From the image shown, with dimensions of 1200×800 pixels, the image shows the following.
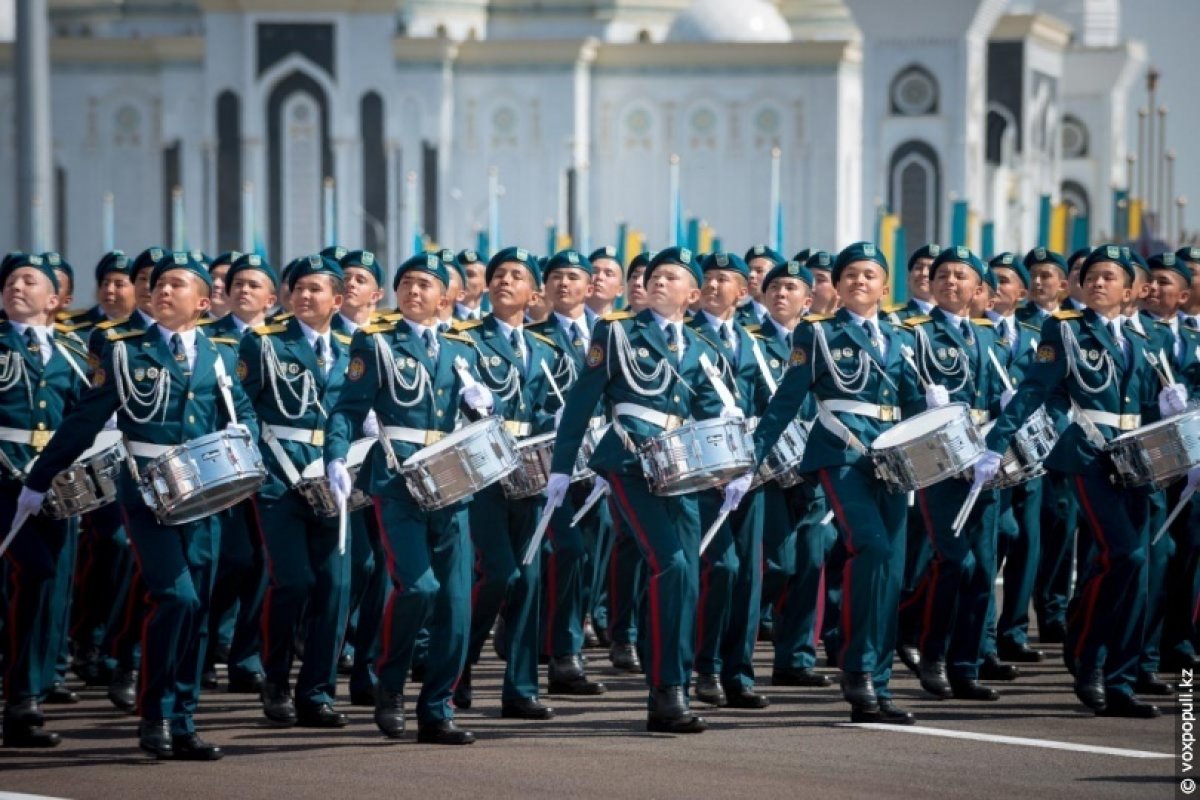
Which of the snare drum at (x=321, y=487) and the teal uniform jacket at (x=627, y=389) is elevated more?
the teal uniform jacket at (x=627, y=389)

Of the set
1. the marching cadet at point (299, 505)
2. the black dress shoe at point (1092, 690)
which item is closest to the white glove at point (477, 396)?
the marching cadet at point (299, 505)

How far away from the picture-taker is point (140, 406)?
1041 cm

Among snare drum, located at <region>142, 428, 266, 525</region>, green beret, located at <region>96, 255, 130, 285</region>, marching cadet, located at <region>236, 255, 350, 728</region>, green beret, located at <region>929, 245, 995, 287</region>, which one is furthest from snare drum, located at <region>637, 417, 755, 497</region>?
green beret, located at <region>96, 255, 130, 285</region>

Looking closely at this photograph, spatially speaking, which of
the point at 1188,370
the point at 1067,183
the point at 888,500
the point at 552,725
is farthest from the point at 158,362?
the point at 1067,183

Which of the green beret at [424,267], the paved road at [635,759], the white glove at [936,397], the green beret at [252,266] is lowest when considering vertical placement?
the paved road at [635,759]

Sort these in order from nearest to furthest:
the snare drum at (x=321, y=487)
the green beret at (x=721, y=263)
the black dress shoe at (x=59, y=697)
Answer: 1. the snare drum at (x=321, y=487)
2. the black dress shoe at (x=59, y=697)
3. the green beret at (x=721, y=263)

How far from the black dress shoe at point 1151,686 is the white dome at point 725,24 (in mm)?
51135

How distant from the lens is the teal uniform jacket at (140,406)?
1034 centimetres

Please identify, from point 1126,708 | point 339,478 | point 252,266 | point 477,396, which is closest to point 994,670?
point 1126,708

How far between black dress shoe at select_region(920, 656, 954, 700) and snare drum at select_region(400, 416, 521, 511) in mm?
2366

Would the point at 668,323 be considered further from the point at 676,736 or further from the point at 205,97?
the point at 205,97

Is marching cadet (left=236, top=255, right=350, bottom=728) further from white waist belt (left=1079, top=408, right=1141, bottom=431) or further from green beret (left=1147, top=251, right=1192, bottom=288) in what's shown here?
green beret (left=1147, top=251, right=1192, bottom=288)

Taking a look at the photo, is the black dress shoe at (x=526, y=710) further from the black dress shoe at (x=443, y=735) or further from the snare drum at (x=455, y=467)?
the snare drum at (x=455, y=467)

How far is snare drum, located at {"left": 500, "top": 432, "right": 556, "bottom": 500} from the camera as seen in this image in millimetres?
11555
